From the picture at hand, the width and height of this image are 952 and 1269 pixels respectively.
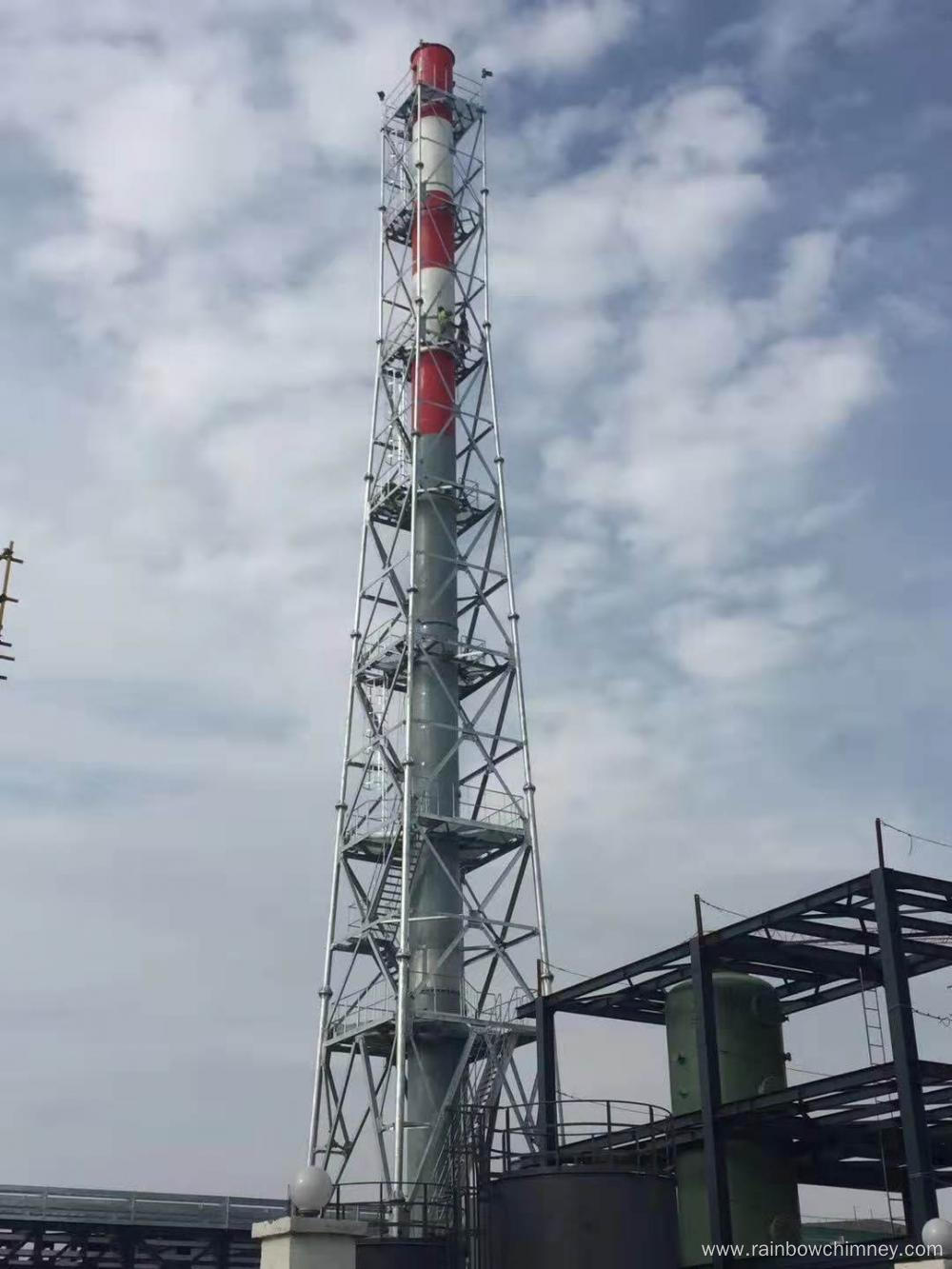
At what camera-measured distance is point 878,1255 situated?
27.8 meters

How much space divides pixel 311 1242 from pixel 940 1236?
1037cm

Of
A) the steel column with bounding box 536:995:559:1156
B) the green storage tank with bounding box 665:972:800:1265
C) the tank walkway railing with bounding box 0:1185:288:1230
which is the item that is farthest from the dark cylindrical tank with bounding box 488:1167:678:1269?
the tank walkway railing with bounding box 0:1185:288:1230

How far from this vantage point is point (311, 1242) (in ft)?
65.7

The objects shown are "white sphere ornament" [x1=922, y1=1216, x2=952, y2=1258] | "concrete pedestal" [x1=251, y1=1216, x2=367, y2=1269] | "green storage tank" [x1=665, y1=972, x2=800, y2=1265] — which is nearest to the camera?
"concrete pedestal" [x1=251, y1=1216, x2=367, y2=1269]

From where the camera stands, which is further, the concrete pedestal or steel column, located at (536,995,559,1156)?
Answer: steel column, located at (536,995,559,1156)

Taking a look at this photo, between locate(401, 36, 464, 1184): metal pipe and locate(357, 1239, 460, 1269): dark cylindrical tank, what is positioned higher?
locate(401, 36, 464, 1184): metal pipe

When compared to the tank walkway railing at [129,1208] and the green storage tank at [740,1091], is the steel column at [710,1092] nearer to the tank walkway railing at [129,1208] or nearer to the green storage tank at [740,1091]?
the green storage tank at [740,1091]

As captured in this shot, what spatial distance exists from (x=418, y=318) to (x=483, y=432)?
4.23 meters

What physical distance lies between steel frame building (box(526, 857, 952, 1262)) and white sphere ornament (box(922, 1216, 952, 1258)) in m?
3.44

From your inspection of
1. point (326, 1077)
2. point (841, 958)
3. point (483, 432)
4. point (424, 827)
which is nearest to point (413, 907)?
point (424, 827)

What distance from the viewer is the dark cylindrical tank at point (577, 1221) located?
24.4 meters

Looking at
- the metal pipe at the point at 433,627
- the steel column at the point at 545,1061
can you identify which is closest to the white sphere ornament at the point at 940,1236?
the steel column at the point at 545,1061

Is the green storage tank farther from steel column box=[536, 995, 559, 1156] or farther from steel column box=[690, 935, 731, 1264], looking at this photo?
steel column box=[536, 995, 559, 1156]

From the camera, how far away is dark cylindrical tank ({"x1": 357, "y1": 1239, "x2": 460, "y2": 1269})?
25.1 m
